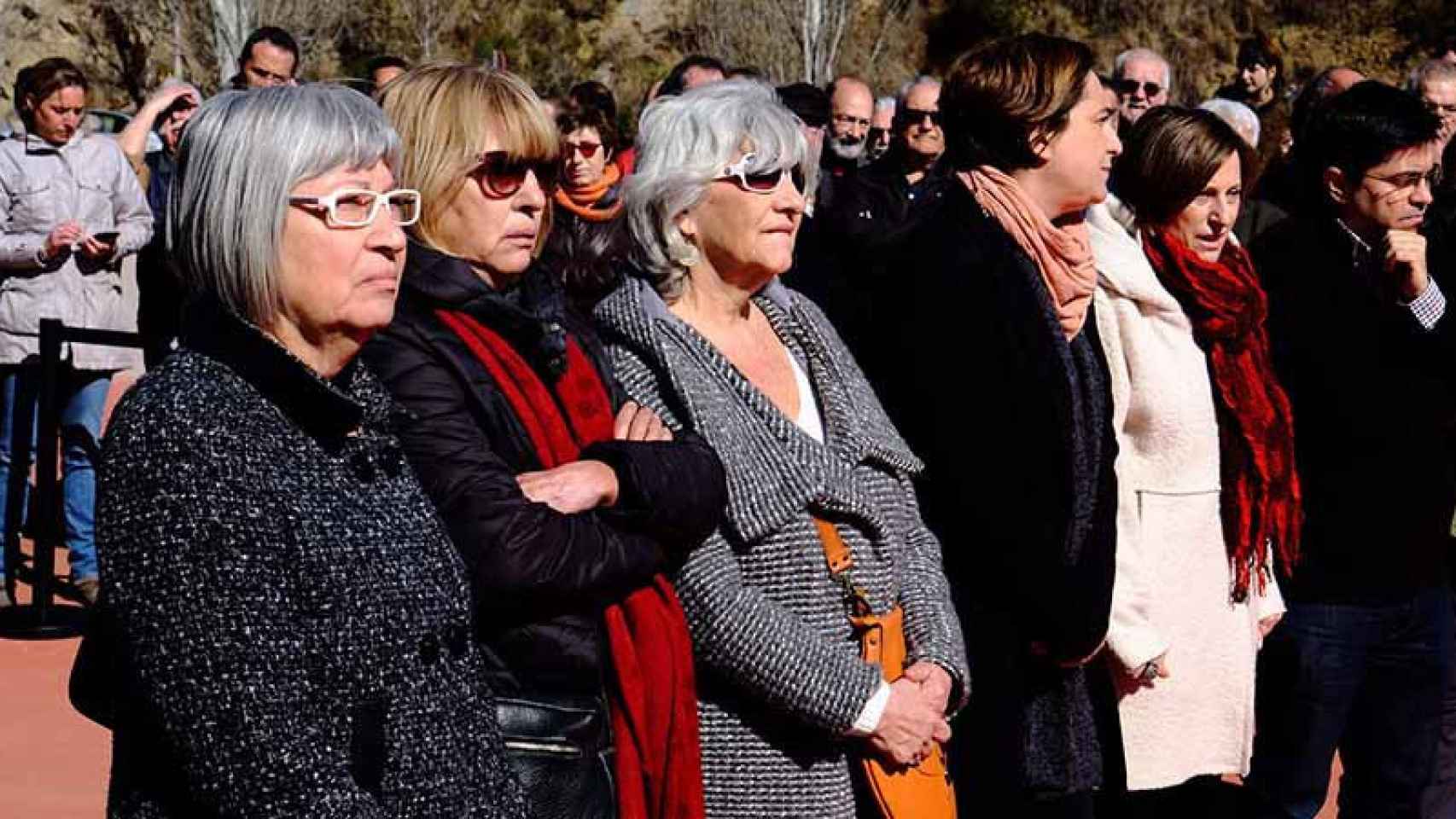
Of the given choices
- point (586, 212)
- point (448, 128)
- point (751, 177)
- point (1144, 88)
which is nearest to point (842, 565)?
point (751, 177)

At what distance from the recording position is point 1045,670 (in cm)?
439

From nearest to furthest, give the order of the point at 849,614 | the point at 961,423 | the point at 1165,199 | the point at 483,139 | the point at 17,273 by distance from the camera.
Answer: the point at 483,139 < the point at 849,614 < the point at 961,423 < the point at 1165,199 < the point at 17,273

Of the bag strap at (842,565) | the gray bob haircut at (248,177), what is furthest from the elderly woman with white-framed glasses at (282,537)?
the bag strap at (842,565)

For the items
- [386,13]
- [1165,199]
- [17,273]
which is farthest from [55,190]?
[386,13]

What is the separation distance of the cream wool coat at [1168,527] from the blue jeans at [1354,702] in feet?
1.09

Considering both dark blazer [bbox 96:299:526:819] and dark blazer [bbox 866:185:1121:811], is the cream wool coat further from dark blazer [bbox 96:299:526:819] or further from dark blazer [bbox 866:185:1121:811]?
dark blazer [bbox 96:299:526:819]

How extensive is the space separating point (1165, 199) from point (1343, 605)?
1078 mm

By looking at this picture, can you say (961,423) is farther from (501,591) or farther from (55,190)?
(55,190)

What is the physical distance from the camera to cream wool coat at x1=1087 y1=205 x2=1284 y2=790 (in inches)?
185

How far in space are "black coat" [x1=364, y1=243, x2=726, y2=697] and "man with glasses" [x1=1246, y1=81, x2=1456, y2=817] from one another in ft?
7.44

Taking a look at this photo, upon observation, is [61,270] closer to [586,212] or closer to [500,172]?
[586,212]

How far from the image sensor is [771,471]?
12.5 ft

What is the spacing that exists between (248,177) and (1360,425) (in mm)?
3260

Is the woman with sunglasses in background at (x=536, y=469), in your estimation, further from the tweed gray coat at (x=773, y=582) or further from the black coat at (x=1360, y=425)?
the black coat at (x=1360, y=425)
